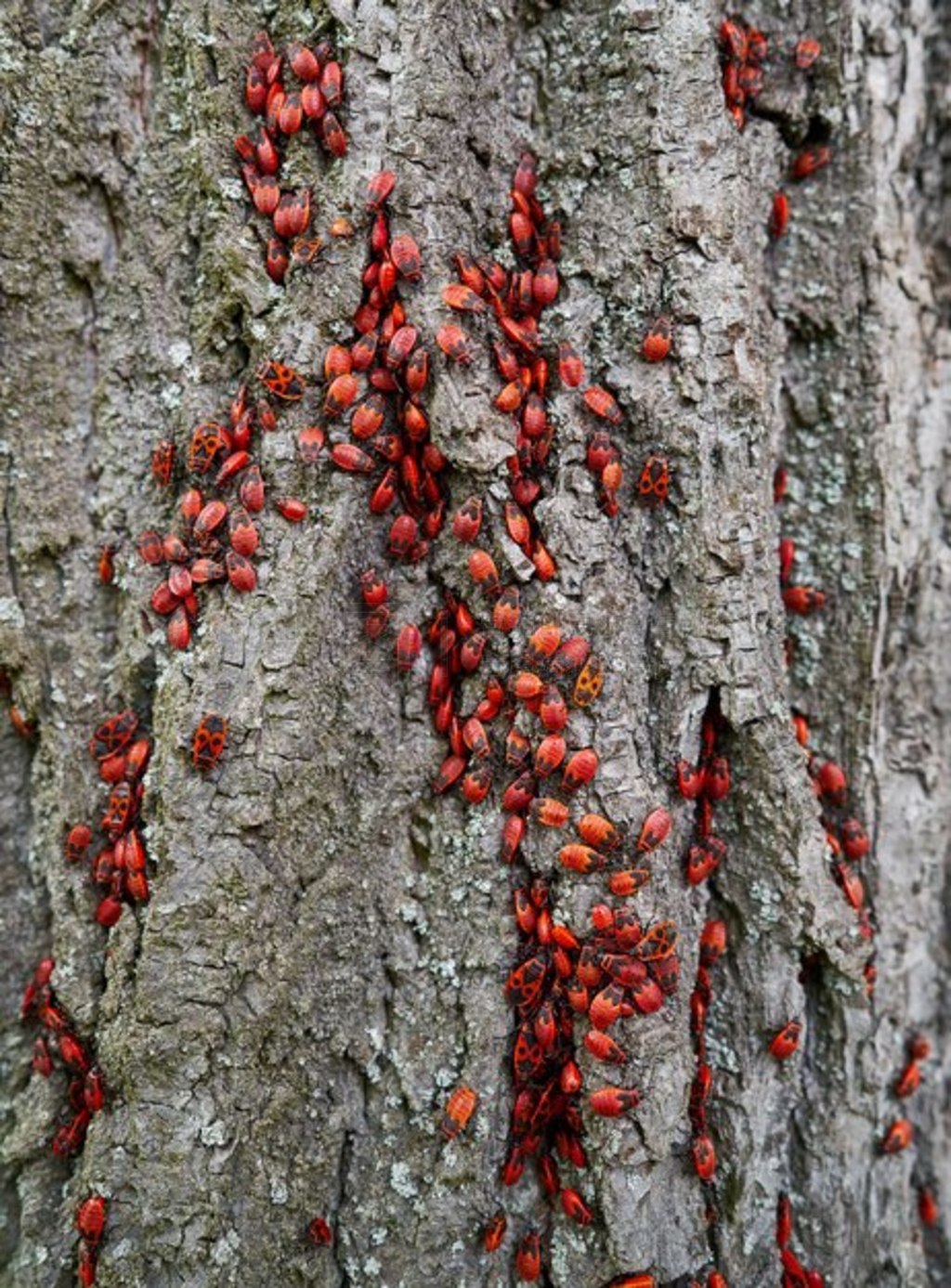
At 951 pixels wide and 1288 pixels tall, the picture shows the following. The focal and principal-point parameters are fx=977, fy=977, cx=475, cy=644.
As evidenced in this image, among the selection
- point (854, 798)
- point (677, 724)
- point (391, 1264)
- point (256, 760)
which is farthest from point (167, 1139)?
point (854, 798)

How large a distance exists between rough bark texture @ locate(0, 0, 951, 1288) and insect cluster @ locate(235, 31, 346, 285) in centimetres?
7

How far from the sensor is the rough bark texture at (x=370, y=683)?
336cm

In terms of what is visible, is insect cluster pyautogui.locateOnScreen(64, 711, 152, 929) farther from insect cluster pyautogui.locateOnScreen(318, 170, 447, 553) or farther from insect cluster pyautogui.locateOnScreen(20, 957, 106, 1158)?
insect cluster pyautogui.locateOnScreen(318, 170, 447, 553)

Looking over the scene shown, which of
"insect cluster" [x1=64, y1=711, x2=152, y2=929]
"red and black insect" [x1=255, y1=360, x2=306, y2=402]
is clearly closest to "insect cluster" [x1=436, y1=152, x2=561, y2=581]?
"red and black insect" [x1=255, y1=360, x2=306, y2=402]

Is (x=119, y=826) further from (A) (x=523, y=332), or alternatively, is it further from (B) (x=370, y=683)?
(A) (x=523, y=332)

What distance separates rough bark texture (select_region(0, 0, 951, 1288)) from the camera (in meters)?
3.36

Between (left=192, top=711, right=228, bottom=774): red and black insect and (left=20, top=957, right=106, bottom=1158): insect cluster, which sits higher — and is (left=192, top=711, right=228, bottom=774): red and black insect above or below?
above

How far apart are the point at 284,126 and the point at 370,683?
6.44 feet

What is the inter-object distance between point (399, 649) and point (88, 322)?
5.67 ft

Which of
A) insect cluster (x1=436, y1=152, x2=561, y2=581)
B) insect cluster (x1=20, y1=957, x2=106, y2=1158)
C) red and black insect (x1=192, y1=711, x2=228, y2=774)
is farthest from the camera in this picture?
insect cluster (x1=20, y1=957, x2=106, y2=1158)

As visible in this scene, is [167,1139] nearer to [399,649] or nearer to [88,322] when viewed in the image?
[399,649]

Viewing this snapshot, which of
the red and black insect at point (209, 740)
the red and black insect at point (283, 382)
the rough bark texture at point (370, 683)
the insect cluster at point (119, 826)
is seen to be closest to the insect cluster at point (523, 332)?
the rough bark texture at point (370, 683)

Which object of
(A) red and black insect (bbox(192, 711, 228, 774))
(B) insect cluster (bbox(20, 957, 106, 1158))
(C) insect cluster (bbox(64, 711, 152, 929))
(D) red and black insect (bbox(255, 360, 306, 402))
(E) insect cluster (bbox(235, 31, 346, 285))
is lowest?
(B) insect cluster (bbox(20, 957, 106, 1158))

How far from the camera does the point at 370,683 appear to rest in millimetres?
3504
